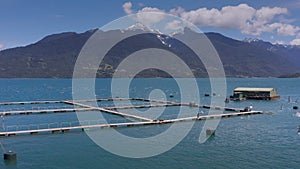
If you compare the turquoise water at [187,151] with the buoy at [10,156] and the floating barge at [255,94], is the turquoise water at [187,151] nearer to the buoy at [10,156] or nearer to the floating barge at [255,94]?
the buoy at [10,156]

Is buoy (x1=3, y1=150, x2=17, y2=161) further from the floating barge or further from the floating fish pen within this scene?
the floating barge

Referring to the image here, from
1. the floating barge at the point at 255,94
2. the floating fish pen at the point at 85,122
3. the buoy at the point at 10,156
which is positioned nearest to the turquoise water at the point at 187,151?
the buoy at the point at 10,156

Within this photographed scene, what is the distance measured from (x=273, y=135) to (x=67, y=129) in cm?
3454

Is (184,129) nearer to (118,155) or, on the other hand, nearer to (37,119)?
(118,155)

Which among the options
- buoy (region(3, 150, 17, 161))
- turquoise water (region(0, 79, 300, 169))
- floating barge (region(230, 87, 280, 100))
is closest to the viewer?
turquoise water (region(0, 79, 300, 169))

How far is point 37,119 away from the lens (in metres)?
73.1

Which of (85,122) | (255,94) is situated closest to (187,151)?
(85,122)

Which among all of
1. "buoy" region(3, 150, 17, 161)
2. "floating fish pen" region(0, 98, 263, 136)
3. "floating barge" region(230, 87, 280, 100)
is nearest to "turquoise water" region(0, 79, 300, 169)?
"buoy" region(3, 150, 17, 161)

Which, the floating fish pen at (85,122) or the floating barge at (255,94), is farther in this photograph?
the floating barge at (255,94)

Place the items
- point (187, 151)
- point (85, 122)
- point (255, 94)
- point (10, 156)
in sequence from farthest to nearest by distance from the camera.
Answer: point (255, 94)
point (85, 122)
point (187, 151)
point (10, 156)

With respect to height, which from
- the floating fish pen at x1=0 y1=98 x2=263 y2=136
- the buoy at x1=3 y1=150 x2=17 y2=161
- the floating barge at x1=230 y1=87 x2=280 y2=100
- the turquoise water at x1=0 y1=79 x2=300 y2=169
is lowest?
the turquoise water at x1=0 y1=79 x2=300 y2=169


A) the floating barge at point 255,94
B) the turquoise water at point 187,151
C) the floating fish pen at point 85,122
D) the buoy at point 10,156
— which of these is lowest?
the turquoise water at point 187,151

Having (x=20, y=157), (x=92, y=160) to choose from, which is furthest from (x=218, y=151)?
(x=20, y=157)

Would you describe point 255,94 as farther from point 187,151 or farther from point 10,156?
point 10,156
